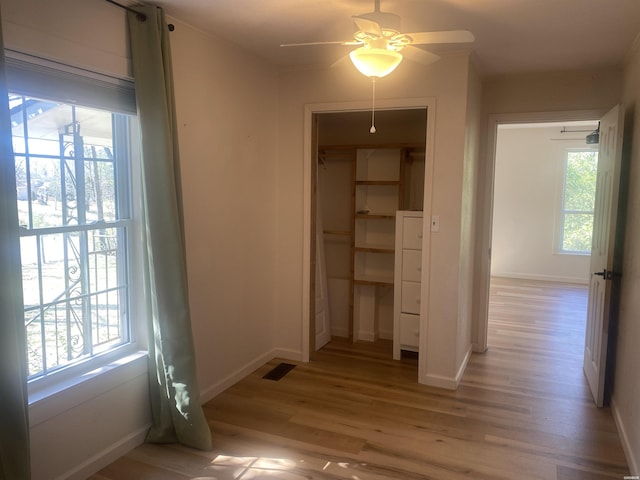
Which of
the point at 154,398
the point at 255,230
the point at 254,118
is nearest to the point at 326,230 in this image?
the point at 255,230

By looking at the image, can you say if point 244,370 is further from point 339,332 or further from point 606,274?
point 606,274

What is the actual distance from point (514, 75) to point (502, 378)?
2486mm

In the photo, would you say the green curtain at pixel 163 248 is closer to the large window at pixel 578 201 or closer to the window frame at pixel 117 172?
the window frame at pixel 117 172

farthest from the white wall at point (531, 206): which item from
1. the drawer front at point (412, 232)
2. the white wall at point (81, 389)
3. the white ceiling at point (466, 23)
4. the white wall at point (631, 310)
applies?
the white wall at point (81, 389)

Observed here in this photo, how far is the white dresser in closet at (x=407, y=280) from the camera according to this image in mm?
3998

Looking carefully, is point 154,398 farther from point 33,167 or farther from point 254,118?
point 254,118

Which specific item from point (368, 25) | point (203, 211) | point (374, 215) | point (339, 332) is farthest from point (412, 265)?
point (368, 25)

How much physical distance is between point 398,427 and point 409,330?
4.03 ft

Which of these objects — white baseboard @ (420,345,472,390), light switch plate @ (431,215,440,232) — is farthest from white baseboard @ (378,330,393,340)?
light switch plate @ (431,215,440,232)

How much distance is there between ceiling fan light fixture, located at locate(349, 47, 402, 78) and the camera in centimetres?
221

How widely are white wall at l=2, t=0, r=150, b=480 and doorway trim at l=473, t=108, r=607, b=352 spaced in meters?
2.94

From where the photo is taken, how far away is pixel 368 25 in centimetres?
208

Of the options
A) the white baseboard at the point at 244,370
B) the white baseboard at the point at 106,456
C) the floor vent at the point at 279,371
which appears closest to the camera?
the white baseboard at the point at 106,456

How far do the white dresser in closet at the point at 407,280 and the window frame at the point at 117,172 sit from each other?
2.17m
